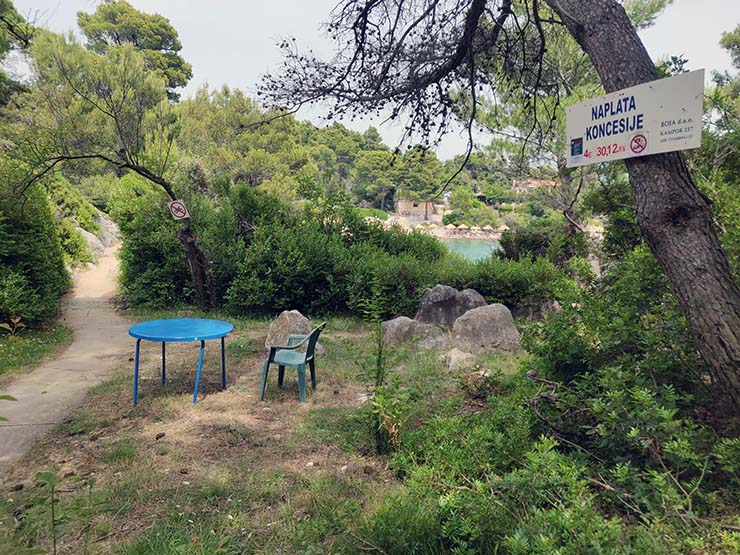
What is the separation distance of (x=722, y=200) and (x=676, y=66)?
0.96 metres

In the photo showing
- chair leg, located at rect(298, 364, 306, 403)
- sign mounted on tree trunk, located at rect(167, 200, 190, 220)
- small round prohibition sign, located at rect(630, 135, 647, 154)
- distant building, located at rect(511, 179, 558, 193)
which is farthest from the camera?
distant building, located at rect(511, 179, 558, 193)

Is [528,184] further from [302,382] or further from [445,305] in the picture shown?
[302,382]

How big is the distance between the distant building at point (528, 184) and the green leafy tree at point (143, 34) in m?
21.1

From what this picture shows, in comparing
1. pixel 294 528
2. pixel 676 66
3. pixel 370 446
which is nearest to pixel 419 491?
pixel 294 528

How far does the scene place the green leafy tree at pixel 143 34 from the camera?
26602 millimetres

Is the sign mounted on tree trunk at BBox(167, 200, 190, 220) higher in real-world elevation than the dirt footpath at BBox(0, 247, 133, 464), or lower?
higher

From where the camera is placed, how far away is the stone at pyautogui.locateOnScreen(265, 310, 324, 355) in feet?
17.4

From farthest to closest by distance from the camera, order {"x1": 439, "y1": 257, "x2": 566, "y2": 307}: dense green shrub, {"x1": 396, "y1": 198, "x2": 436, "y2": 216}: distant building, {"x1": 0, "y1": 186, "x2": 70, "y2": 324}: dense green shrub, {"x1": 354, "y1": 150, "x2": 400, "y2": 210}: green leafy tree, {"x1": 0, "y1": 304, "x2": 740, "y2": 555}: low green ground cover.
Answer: {"x1": 396, "y1": 198, "x2": 436, "y2": 216}: distant building < {"x1": 354, "y1": 150, "x2": 400, "y2": 210}: green leafy tree < {"x1": 439, "y1": 257, "x2": 566, "y2": 307}: dense green shrub < {"x1": 0, "y1": 186, "x2": 70, "y2": 324}: dense green shrub < {"x1": 0, "y1": 304, "x2": 740, "y2": 555}: low green ground cover

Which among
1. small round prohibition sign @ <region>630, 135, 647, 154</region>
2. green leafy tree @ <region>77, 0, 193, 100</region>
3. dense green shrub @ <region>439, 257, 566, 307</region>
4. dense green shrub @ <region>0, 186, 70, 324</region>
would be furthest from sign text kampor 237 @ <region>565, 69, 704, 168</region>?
green leafy tree @ <region>77, 0, 193, 100</region>

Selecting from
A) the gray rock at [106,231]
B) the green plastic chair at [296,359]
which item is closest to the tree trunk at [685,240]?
the green plastic chair at [296,359]

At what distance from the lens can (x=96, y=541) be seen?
6.73 ft

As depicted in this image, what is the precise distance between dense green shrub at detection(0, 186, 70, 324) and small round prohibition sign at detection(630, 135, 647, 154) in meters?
6.58

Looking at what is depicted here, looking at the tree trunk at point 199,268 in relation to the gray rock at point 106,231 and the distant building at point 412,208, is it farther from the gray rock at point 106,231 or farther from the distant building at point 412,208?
the distant building at point 412,208

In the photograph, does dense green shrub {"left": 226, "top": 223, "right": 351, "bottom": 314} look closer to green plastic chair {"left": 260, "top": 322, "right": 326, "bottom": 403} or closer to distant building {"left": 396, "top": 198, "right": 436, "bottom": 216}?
green plastic chair {"left": 260, "top": 322, "right": 326, "bottom": 403}
